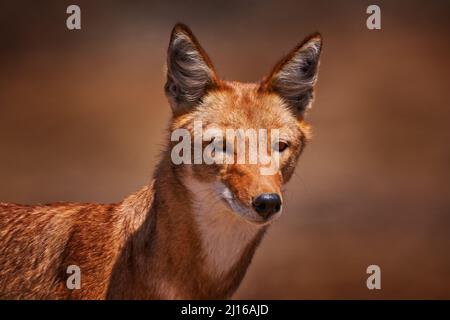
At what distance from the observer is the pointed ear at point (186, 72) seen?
22.4 ft

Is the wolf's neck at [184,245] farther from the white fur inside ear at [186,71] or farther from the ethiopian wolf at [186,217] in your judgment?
the white fur inside ear at [186,71]

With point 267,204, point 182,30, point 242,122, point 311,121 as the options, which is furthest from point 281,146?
point 311,121

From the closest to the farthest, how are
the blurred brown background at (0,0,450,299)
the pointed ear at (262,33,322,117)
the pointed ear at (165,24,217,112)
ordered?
the pointed ear at (165,24,217,112), the pointed ear at (262,33,322,117), the blurred brown background at (0,0,450,299)

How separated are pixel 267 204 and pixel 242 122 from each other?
728 mm

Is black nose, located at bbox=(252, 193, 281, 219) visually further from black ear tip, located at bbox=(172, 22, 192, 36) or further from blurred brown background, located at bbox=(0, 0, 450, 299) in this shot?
blurred brown background, located at bbox=(0, 0, 450, 299)

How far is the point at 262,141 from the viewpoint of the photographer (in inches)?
261

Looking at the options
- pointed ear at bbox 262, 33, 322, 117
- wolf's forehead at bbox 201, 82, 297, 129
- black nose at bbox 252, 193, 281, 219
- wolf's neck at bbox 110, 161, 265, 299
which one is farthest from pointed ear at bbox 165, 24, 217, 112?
black nose at bbox 252, 193, 281, 219

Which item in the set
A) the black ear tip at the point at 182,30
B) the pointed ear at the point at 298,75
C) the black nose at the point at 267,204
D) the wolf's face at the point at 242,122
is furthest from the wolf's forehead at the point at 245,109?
the black nose at the point at 267,204

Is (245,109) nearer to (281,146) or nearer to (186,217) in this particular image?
(281,146)

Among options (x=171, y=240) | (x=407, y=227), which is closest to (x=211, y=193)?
(x=171, y=240)

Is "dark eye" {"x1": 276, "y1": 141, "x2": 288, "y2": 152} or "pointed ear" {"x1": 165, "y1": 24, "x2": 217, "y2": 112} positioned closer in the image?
"dark eye" {"x1": 276, "y1": 141, "x2": 288, "y2": 152}

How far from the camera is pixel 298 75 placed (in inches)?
285

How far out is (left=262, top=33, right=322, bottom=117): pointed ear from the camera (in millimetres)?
7086

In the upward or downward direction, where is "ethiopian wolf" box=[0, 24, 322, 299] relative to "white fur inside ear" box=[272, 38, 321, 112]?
downward
